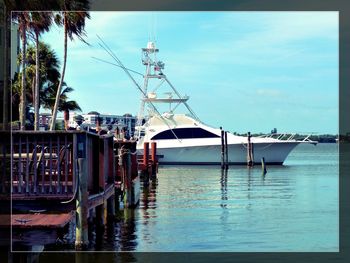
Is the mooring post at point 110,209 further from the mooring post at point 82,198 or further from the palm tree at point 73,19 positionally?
the palm tree at point 73,19

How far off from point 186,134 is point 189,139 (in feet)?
1.91

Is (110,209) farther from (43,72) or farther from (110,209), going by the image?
(43,72)

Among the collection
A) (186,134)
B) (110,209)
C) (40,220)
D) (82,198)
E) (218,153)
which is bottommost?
(218,153)

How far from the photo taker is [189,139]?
6450 centimetres

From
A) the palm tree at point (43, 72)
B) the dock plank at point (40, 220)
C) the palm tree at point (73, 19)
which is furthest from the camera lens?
the palm tree at point (43, 72)

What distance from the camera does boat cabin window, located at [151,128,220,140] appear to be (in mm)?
64250

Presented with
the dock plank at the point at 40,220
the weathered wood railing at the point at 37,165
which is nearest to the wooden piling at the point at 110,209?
the weathered wood railing at the point at 37,165

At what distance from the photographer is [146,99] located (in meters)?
64.9

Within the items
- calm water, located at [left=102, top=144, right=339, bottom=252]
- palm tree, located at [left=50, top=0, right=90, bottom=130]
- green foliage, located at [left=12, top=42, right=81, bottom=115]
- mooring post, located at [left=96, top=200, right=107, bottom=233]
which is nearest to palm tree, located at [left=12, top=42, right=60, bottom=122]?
green foliage, located at [left=12, top=42, right=81, bottom=115]

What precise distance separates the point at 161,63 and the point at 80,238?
177 ft

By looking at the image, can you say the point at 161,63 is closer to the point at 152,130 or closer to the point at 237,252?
the point at 152,130

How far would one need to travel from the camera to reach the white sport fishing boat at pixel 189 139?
210 feet

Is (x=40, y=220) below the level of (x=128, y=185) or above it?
above

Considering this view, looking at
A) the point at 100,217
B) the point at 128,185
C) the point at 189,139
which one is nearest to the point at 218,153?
the point at 189,139
